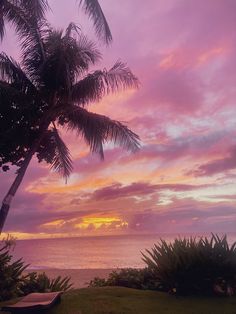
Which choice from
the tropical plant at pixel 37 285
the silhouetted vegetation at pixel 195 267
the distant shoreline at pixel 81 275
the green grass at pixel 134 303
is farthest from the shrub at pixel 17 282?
the distant shoreline at pixel 81 275

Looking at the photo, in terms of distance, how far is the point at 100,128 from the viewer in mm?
17172

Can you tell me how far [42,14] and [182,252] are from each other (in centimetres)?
933

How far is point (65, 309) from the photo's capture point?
8898 mm

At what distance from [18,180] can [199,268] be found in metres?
7.72

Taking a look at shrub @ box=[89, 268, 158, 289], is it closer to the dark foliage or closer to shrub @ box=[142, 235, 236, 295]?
shrub @ box=[142, 235, 236, 295]

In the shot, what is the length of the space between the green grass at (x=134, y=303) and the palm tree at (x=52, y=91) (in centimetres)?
719

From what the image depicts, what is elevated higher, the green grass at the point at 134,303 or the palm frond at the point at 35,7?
the palm frond at the point at 35,7

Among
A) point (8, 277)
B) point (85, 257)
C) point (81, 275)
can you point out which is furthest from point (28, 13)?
point (85, 257)

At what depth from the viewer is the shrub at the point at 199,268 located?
990 centimetres

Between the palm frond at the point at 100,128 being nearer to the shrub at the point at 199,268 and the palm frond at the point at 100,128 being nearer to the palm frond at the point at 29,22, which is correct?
the palm frond at the point at 29,22

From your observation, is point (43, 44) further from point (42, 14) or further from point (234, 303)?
point (234, 303)

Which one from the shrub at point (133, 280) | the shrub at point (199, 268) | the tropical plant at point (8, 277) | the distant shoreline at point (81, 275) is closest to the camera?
the shrub at point (199, 268)

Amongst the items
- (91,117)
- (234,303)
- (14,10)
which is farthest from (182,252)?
(14,10)

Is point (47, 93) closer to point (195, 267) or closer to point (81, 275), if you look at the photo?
point (195, 267)
